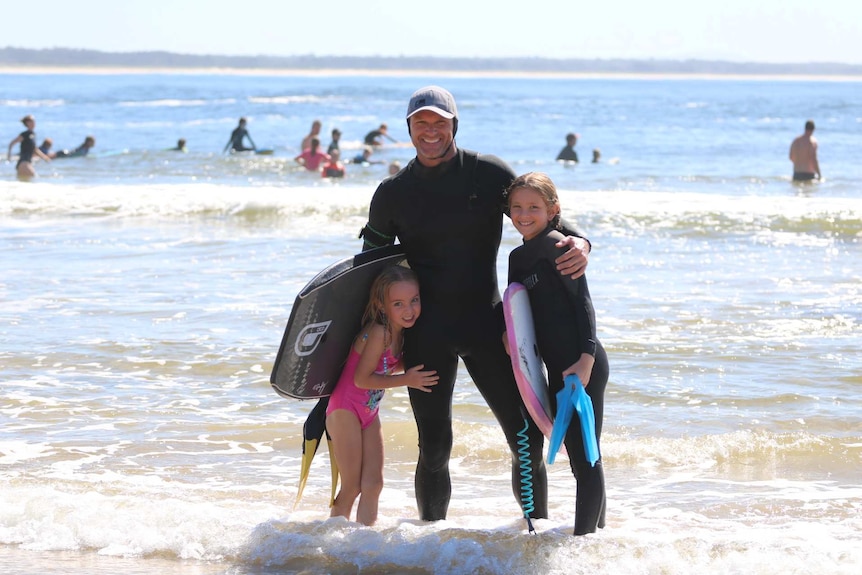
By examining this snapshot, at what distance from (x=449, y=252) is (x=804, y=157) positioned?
21.0 m

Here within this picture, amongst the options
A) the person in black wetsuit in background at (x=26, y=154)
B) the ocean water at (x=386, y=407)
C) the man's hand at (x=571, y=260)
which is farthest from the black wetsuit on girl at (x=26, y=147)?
the man's hand at (x=571, y=260)

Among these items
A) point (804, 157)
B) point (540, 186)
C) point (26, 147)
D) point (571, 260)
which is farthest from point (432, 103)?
point (26, 147)

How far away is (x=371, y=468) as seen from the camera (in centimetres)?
459

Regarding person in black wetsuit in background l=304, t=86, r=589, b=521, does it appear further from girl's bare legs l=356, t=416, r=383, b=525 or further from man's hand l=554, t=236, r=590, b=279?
girl's bare legs l=356, t=416, r=383, b=525

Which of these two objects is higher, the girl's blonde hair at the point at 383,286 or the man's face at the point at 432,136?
the man's face at the point at 432,136

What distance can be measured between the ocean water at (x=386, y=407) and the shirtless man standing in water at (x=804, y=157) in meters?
5.96

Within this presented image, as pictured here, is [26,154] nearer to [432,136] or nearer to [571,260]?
Result: [432,136]

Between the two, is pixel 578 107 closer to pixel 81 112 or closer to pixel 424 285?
pixel 81 112

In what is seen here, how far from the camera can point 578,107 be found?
72.1 meters

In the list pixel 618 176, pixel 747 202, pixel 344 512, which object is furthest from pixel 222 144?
pixel 344 512

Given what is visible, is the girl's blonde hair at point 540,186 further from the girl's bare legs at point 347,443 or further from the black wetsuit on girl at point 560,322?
the girl's bare legs at point 347,443

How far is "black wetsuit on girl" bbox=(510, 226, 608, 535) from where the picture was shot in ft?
13.6

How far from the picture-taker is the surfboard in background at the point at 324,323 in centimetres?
435

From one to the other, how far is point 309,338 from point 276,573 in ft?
3.00
